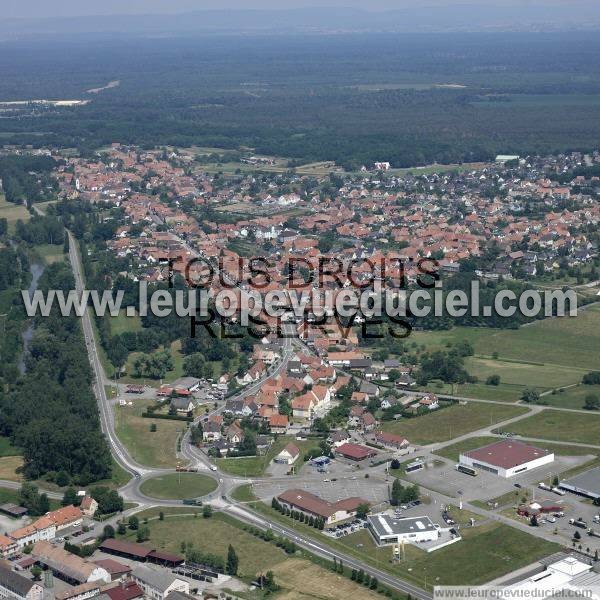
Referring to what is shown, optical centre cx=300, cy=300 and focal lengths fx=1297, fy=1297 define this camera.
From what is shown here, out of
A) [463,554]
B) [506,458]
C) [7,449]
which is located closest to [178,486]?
[7,449]

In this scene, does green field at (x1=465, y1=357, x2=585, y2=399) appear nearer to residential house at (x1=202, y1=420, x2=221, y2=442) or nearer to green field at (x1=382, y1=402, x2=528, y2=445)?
green field at (x1=382, y1=402, x2=528, y2=445)

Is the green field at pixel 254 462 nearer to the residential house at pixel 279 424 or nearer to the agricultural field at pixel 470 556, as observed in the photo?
the residential house at pixel 279 424

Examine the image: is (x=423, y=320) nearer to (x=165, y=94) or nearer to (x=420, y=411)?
(x=420, y=411)

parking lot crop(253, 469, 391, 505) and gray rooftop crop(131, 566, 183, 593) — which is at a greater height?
gray rooftop crop(131, 566, 183, 593)

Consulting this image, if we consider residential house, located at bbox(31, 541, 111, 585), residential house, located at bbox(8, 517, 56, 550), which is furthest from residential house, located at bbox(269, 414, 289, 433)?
residential house, located at bbox(31, 541, 111, 585)

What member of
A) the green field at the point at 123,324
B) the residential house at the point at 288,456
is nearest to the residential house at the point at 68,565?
the residential house at the point at 288,456
